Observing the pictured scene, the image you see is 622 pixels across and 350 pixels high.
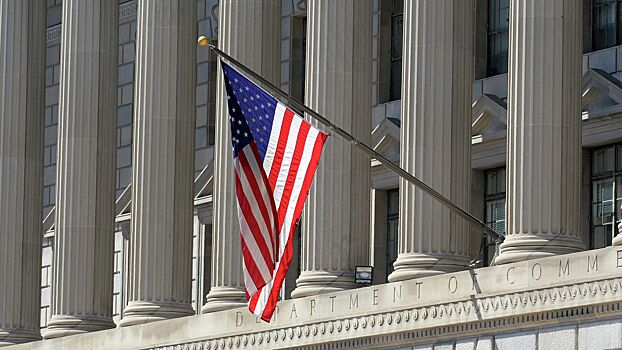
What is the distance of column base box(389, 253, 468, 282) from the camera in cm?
5044

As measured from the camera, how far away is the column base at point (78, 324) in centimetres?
6153

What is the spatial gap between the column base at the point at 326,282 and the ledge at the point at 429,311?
335 millimetres

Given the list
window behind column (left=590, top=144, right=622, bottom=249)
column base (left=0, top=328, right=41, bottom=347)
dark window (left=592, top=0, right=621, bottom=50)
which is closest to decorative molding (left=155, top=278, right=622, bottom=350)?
window behind column (left=590, top=144, right=622, bottom=249)

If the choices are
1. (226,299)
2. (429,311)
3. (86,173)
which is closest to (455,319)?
(429,311)

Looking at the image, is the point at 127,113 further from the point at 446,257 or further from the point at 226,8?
the point at 446,257

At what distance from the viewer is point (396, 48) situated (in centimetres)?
6500

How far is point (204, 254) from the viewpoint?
70438 mm

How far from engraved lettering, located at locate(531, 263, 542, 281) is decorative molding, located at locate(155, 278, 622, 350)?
0.34 m

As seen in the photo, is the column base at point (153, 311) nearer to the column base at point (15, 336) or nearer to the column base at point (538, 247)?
the column base at point (15, 336)

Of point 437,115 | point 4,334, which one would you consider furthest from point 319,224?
point 4,334

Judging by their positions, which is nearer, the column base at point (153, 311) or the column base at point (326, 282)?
the column base at point (326, 282)

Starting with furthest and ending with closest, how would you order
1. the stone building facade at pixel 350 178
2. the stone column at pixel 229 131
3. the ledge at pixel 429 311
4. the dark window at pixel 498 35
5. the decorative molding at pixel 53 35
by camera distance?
the decorative molding at pixel 53 35
the dark window at pixel 498 35
the stone column at pixel 229 131
the stone building facade at pixel 350 178
the ledge at pixel 429 311

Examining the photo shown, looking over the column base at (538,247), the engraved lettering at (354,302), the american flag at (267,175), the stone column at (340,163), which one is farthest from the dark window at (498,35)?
the american flag at (267,175)

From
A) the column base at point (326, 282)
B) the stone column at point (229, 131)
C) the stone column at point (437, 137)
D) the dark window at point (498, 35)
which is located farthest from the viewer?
the dark window at point (498, 35)
